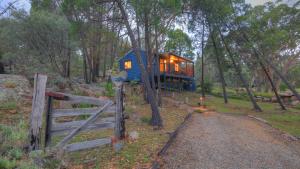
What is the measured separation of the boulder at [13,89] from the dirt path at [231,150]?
334 inches

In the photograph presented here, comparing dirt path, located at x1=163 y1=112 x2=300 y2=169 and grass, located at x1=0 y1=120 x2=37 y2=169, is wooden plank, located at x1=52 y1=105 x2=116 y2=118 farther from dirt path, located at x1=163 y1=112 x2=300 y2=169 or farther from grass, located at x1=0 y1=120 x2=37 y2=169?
dirt path, located at x1=163 y1=112 x2=300 y2=169

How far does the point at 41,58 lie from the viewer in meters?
16.8

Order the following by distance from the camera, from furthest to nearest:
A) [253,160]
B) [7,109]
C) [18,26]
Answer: [18,26] → [7,109] → [253,160]

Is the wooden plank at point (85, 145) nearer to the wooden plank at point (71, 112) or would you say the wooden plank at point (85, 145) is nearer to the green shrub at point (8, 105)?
the wooden plank at point (71, 112)

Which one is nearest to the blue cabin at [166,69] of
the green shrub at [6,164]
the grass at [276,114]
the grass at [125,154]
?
the grass at [276,114]

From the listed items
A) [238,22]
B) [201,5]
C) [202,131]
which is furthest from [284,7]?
[202,131]

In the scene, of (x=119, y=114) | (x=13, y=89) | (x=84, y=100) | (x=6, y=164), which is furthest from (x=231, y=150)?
Answer: (x=13, y=89)

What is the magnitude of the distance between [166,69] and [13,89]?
656 inches

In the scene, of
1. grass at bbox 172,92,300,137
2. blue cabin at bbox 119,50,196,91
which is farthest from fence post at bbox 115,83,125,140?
blue cabin at bbox 119,50,196,91

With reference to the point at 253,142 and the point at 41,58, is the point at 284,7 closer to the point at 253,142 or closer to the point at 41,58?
the point at 253,142

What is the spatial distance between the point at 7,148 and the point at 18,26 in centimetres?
1465

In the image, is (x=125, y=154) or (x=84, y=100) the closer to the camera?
(x=84, y=100)

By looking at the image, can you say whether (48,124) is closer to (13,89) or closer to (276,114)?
(13,89)

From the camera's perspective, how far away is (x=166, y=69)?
1010 inches
